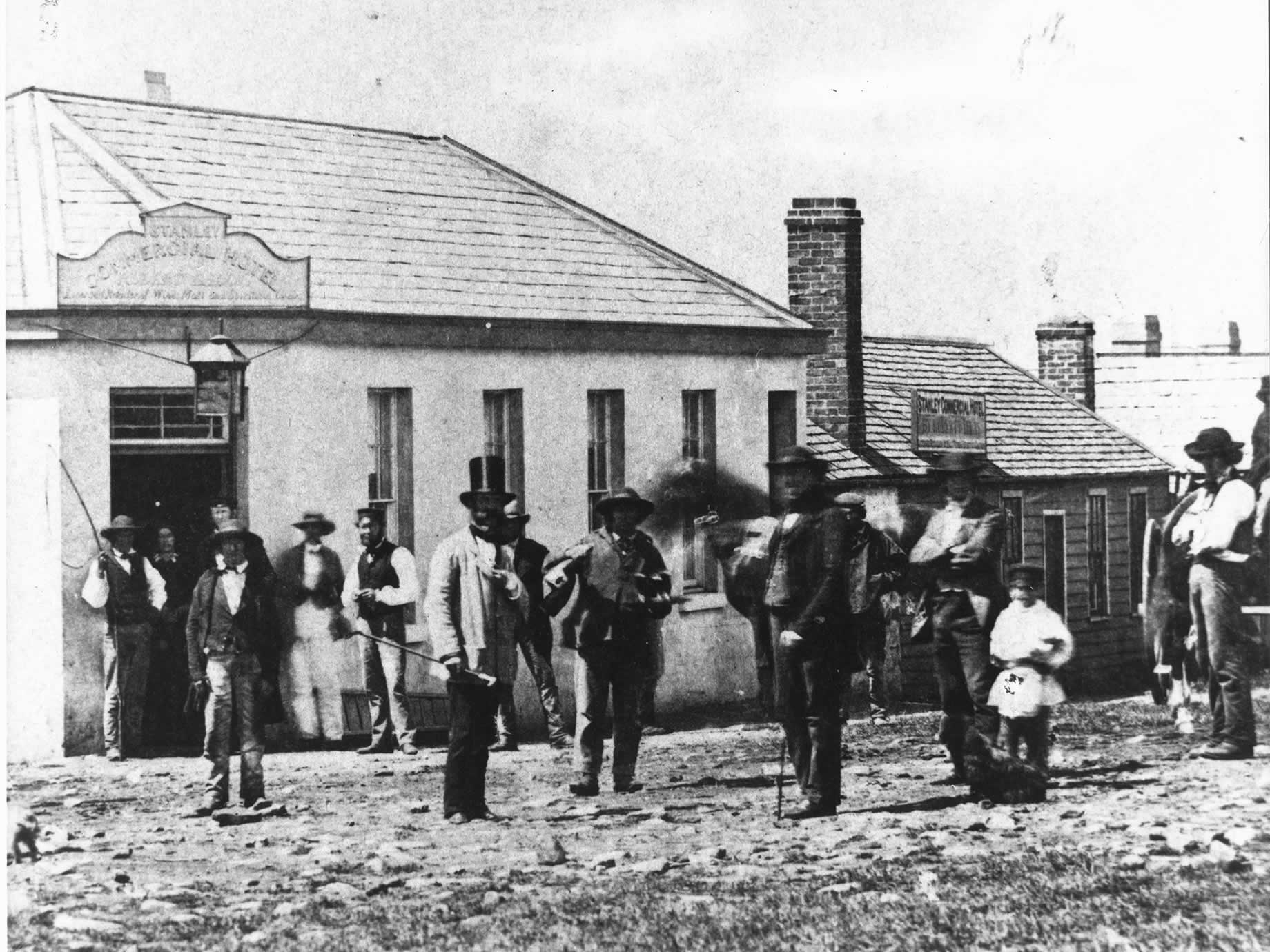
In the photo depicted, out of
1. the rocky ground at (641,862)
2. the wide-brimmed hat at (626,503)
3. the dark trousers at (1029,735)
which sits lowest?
the rocky ground at (641,862)

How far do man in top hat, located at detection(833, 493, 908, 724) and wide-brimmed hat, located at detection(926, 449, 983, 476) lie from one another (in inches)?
22.8

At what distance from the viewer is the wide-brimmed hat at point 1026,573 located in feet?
31.6

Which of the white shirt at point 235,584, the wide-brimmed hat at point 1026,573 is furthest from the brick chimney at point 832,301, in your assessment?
the white shirt at point 235,584

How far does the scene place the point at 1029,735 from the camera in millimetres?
9375

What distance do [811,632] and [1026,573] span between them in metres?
1.69

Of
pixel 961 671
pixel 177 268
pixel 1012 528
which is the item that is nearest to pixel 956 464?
pixel 1012 528

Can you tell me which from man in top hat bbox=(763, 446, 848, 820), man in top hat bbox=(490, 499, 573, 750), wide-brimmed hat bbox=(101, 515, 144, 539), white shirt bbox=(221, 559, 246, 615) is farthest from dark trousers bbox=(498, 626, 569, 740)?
wide-brimmed hat bbox=(101, 515, 144, 539)

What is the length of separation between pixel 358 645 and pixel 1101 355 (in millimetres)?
5388

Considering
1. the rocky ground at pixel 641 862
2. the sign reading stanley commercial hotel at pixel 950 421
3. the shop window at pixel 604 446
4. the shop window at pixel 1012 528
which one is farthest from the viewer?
the sign reading stanley commercial hotel at pixel 950 421

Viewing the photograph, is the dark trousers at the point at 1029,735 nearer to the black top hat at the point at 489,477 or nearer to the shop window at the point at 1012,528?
the shop window at the point at 1012,528

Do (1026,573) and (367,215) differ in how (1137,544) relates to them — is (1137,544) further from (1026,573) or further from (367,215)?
(367,215)

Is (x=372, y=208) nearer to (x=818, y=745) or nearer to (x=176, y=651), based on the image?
(x=176, y=651)

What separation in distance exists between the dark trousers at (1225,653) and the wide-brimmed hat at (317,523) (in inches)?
204

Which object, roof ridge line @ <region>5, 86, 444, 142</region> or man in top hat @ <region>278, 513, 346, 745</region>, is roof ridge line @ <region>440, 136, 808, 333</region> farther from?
man in top hat @ <region>278, 513, 346, 745</region>
